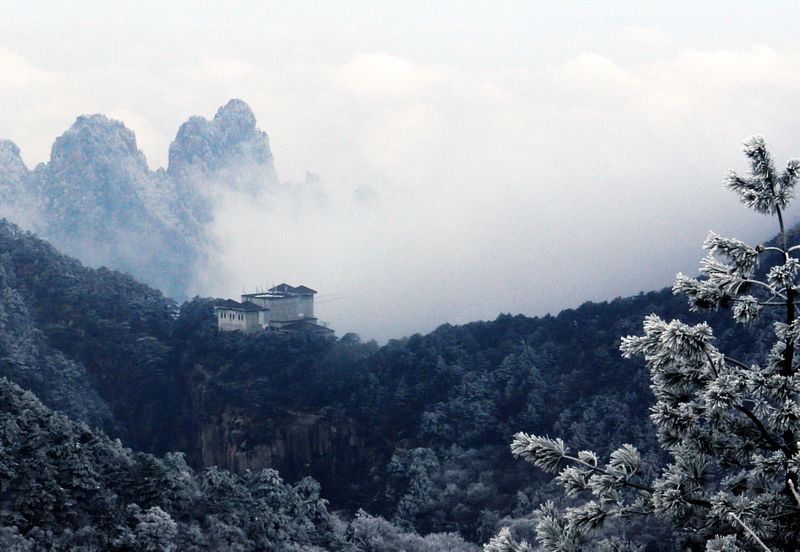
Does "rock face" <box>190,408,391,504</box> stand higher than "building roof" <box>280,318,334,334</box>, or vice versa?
"building roof" <box>280,318,334,334</box>

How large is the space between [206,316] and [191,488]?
55.2m

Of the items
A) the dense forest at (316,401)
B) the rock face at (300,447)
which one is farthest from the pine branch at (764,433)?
the rock face at (300,447)

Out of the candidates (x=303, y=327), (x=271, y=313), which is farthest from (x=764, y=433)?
(x=271, y=313)

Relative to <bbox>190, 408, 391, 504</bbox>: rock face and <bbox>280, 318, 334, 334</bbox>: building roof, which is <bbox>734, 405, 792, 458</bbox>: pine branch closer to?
<bbox>190, 408, 391, 504</bbox>: rock face

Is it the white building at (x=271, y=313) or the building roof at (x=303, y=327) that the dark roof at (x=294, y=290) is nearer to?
the white building at (x=271, y=313)

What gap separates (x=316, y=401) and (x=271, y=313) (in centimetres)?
1936

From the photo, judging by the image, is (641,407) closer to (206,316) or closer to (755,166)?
(206,316)

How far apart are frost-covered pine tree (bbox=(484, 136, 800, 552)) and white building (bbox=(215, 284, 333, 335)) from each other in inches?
3632

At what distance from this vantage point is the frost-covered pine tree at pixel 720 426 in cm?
1364

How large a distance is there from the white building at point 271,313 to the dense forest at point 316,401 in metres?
1.97

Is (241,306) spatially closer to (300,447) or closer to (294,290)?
(294,290)

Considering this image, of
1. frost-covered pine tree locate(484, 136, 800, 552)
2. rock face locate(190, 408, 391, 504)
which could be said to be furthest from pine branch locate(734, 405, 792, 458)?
rock face locate(190, 408, 391, 504)

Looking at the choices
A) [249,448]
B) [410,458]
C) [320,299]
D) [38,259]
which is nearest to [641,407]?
[410,458]

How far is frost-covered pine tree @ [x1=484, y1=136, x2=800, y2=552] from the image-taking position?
13641 millimetres
